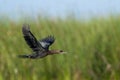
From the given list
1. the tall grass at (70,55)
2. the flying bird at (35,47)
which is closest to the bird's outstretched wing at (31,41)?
the flying bird at (35,47)

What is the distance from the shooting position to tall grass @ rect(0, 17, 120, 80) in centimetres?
409

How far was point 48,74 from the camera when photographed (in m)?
4.47

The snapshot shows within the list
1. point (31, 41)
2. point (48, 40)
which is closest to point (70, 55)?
point (48, 40)

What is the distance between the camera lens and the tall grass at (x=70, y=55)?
4086mm

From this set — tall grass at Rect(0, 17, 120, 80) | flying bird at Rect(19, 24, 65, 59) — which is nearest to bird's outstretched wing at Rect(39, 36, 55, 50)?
flying bird at Rect(19, 24, 65, 59)

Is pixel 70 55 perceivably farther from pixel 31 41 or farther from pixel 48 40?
pixel 31 41

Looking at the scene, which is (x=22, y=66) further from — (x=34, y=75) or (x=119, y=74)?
(x=119, y=74)

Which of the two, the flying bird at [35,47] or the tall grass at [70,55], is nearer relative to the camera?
the flying bird at [35,47]

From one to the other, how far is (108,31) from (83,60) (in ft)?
3.19

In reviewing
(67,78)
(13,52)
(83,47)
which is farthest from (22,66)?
(83,47)

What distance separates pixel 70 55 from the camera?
14.6 ft

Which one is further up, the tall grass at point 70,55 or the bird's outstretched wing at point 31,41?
the bird's outstretched wing at point 31,41

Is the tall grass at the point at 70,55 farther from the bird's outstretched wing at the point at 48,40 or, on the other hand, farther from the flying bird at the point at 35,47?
the flying bird at the point at 35,47

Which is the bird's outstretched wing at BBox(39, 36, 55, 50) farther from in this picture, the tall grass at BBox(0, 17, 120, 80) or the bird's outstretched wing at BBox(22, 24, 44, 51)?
the tall grass at BBox(0, 17, 120, 80)
